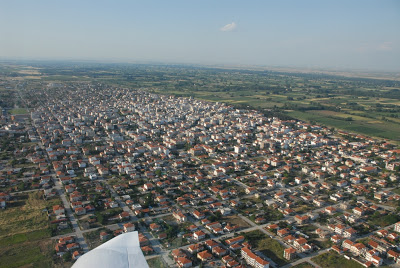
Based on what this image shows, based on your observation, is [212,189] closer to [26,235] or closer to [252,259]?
[252,259]

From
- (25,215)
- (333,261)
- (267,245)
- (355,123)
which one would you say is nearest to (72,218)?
(25,215)

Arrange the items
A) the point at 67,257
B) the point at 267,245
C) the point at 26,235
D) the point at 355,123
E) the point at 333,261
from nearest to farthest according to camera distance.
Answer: the point at 67,257 < the point at 333,261 < the point at 267,245 < the point at 26,235 < the point at 355,123

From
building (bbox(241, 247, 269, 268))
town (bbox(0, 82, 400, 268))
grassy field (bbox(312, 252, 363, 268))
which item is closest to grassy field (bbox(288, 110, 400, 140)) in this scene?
town (bbox(0, 82, 400, 268))

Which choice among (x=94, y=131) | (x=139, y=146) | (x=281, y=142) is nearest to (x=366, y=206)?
(x=281, y=142)

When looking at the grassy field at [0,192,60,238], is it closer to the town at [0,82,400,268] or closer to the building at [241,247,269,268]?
the town at [0,82,400,268]

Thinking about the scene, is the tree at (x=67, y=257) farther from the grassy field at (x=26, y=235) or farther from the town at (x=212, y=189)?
the grassy field at (x=26, y=235)
